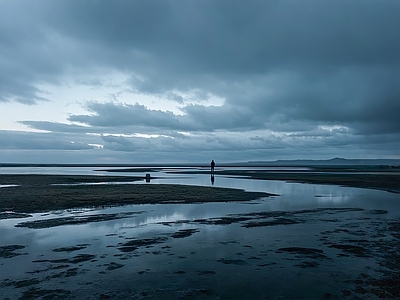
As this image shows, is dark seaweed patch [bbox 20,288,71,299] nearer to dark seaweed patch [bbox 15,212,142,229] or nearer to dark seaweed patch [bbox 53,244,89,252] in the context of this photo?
dark seaweed patch [bbox 53,244,89,252]

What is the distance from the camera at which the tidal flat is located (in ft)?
28.8

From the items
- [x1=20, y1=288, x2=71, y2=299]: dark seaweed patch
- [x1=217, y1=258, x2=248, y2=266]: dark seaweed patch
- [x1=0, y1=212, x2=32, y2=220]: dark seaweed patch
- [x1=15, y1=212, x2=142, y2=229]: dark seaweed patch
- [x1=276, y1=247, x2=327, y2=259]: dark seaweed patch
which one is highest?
[x1=0, y1=212, x2=32, y2=220]: dark seaweed patch

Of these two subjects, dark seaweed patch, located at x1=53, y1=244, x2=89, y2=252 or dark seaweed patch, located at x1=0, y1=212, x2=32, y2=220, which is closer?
dark seaweed patch, located at x1=53, y1=244, x2=89, y2=252

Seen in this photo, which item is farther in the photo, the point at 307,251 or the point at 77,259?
the point at 307,251

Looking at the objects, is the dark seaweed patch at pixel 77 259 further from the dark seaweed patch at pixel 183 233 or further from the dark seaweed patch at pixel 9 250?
the dark seaweed patch at pixel 183 233

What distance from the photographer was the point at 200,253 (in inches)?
473

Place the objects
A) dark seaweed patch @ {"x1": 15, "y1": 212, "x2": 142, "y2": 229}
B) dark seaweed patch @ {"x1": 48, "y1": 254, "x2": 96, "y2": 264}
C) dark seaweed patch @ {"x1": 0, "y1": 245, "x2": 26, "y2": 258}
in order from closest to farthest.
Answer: dark seaweed patch @ {"x1": 48, "y1": 254, "x2": 96, "y2": 264}
dark seaweed patch @ {"x1": 0, "y1": 245, "x2": 26, "y2": 258}
dark seaweed patch @ {"x1": 15, "y1": 212, "x2": 142, "y2": 229}

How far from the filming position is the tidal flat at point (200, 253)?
28.8 ft

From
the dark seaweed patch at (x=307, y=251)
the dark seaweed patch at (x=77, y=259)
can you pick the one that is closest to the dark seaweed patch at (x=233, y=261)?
the dark seaweed patch at (x=307, y=251)

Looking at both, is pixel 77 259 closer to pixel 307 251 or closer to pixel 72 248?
pixel 72 248

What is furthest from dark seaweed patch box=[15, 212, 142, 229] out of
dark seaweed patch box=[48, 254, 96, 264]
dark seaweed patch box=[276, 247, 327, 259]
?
dark seaweed patch box=[276, 247, 327, 259]

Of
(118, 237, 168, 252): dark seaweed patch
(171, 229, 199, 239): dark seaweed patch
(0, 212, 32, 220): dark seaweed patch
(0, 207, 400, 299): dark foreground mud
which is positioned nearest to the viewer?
(0, 207, 400, 299): dark foreground mud

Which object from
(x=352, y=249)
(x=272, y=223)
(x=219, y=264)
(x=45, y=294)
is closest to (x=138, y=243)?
(x=219, y=264)

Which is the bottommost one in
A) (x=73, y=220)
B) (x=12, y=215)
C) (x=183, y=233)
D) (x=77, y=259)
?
(x=77, y=259)
